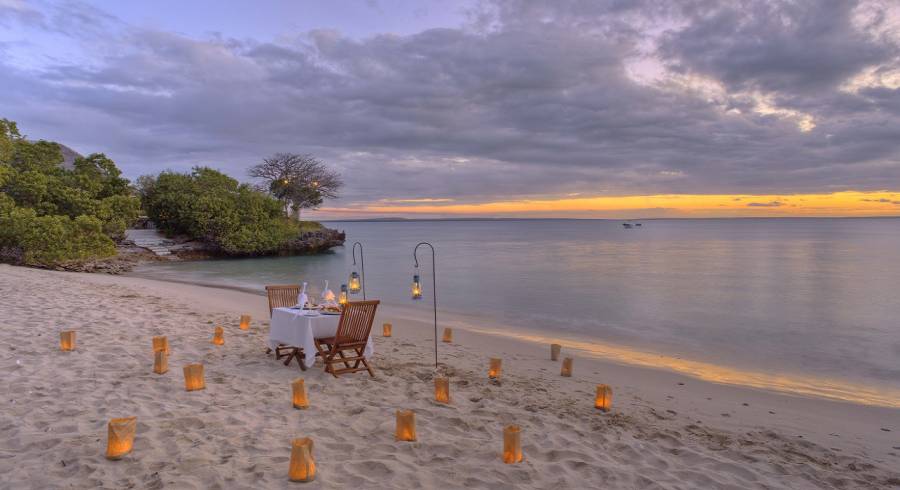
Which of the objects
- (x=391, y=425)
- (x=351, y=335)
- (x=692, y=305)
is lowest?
(x=692, y=305)

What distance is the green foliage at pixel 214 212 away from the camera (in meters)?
35.8

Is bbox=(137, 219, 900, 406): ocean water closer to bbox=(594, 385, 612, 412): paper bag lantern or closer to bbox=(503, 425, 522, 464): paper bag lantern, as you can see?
bbox=(594, 385, 612, 412): paper bag lantern

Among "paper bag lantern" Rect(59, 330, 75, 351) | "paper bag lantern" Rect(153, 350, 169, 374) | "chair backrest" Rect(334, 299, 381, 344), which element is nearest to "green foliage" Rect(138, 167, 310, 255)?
"paper bag lantern" Rect(59, 330, 75, 351)

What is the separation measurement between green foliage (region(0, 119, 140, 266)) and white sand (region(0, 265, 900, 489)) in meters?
17.1

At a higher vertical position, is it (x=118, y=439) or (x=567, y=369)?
(x=118, y=439)

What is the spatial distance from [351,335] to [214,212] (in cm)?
3318

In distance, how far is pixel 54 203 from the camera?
25.8 m

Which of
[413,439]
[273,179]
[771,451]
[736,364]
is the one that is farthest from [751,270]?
[273,179]

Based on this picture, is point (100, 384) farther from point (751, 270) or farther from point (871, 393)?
→ point (751, 270)

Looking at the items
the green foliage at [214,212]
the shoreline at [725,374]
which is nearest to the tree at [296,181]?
the green foliage at [214,212]

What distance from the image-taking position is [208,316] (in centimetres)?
1072

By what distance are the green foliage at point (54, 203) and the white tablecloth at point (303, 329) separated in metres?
20.9

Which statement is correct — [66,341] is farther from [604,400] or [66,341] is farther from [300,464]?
[604,400]

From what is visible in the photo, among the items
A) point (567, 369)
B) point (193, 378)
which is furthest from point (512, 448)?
point (567, 369)
